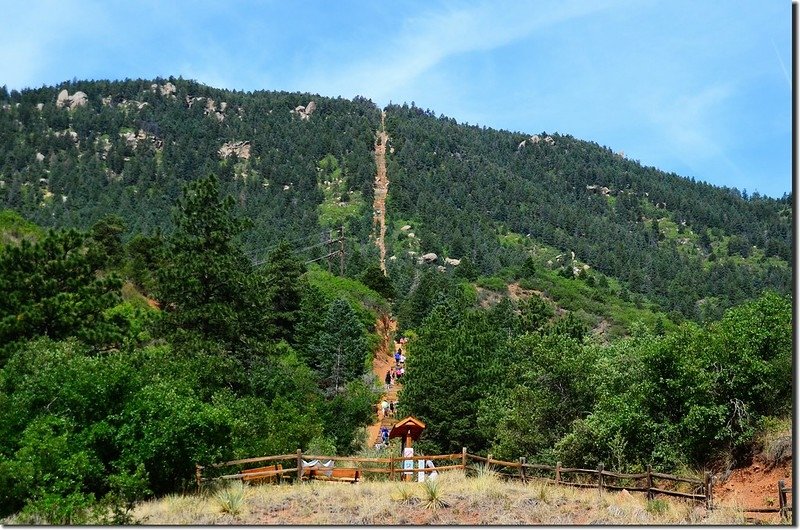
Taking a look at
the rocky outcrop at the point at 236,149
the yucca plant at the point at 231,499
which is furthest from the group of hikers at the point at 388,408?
the rocky outcrop at the point at 236,149

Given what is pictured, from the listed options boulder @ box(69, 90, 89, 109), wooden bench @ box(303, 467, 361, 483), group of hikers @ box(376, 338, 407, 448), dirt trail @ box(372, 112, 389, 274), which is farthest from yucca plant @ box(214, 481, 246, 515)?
boulder @ box(69, 90, 89, 109)

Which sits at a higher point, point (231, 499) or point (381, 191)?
point (381, 191)

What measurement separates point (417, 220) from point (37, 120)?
3801 inches

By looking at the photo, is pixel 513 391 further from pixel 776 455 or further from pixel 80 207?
pixel 80 207

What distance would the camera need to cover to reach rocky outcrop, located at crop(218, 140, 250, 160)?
526 ft

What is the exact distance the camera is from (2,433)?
58.4 feet

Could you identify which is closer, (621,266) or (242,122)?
(621,266)

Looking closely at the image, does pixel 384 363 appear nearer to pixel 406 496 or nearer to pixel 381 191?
pixel 406 496

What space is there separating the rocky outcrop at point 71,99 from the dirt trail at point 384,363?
138 metres

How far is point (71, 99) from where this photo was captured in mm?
184125

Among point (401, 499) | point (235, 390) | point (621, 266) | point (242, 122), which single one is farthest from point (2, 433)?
point (242, 122)

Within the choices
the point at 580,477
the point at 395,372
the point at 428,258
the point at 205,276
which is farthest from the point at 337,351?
the point at 428,258

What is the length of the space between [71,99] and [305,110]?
195 ft

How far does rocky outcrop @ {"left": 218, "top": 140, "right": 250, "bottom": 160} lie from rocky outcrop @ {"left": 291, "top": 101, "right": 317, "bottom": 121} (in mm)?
20644
